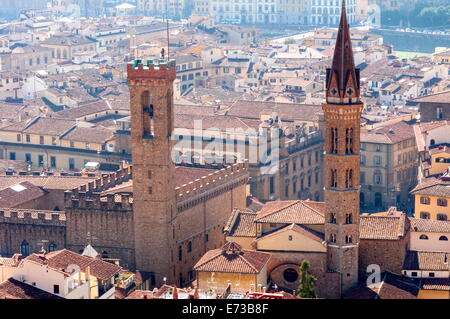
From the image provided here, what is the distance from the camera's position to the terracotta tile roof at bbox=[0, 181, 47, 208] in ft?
201

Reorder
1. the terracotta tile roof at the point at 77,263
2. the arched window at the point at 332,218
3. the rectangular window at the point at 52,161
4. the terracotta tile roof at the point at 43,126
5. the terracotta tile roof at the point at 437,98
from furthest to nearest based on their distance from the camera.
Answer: the terracotta tile roof at the point at 43,126, the rectangular window at the point at 52,161, the terracotta tile roof at the point at 437,98, the arched window at the point at 332,218, the terracotta tile roof at the point at 77,263

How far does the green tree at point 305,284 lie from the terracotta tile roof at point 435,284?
5.13 meters

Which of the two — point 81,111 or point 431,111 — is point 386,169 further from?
point 81,111

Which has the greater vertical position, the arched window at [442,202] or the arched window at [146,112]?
the arched window at [146,112]

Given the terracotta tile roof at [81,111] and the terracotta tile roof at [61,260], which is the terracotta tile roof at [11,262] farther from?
the terracotta tile roof at [81,111]

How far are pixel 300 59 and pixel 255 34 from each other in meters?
33.4

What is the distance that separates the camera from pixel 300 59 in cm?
13188

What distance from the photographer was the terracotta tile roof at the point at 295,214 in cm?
5253

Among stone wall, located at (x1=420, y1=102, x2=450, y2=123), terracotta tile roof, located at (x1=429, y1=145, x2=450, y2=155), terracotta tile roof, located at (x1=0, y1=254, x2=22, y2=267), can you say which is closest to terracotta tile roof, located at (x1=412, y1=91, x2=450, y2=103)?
stone wall, located at (x1=420, y1=102, x2=450, y2=123)

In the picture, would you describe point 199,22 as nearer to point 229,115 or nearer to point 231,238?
point 229,115

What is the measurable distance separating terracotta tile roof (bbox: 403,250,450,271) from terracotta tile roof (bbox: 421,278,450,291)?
513 millimetres

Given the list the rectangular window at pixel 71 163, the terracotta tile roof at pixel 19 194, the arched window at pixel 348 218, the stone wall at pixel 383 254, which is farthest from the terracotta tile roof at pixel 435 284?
the rectangular window at pixel 71 163

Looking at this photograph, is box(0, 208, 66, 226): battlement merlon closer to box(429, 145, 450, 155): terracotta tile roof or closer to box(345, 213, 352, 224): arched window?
box(345, 213, 352, 224): arched window

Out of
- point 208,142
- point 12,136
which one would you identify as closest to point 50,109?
point 12,136
